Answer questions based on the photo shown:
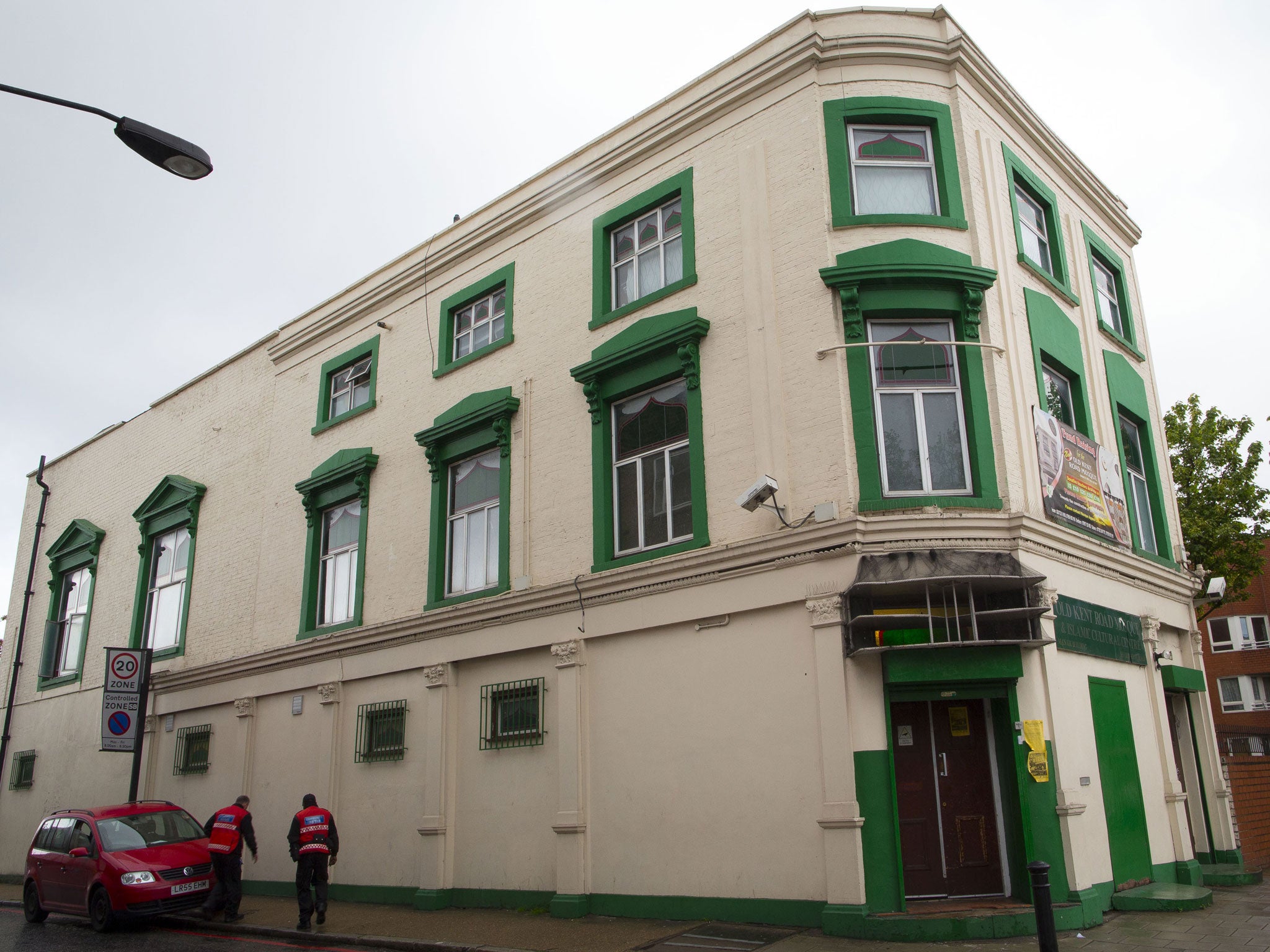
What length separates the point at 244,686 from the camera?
1906 centimetres

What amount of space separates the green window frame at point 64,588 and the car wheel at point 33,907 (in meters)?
8.69

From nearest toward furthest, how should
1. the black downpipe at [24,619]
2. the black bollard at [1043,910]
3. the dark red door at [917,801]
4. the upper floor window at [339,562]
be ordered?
the black bollard at [1043,910]
the dark red door at [917,801]
the upper floor window at [339,562]
the black downpipe at [24,619]

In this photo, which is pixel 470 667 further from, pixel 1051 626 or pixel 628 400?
pixel 1051 626

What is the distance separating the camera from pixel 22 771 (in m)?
24.3

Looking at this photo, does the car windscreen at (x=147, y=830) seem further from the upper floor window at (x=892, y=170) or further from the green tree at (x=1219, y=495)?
the green tree at (x=1219, y=495)

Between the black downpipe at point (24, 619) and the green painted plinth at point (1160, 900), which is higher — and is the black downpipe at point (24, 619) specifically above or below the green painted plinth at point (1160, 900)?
above

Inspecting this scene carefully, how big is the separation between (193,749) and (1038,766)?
16.1 metres

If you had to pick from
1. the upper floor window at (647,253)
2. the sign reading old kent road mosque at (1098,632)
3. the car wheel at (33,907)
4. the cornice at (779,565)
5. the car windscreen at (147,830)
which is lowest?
the car wheel at (33,907)

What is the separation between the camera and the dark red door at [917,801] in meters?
10.6

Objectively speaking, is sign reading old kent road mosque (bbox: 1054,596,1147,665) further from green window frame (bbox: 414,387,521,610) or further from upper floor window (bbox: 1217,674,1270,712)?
upper floor window (bbox: 1217,674,1270,712)

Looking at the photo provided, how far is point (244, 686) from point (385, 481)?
5080mm

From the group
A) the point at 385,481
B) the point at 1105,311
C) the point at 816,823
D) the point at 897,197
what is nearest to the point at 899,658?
the point at 816,823

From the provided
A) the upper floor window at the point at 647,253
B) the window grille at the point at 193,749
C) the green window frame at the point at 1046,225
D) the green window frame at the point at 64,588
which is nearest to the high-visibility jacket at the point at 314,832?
the window grille at the point at 193,749

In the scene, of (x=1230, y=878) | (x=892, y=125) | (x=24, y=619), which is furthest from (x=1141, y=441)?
(x=24, y=619)
